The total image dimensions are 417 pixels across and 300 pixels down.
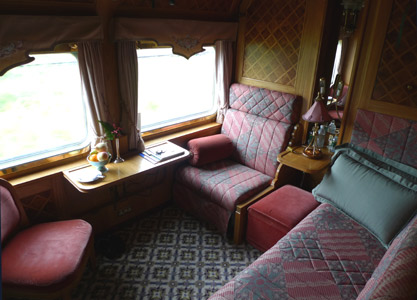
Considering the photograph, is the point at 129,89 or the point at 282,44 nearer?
the point at 129,89

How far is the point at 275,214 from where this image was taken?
9.05ft

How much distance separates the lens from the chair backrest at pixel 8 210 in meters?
2.21

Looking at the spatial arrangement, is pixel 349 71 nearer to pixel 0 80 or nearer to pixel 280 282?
pixel 280 282

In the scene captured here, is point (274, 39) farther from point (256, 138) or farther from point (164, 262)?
point (164, 262)

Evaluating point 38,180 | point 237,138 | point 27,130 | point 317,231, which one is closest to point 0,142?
point 27,130

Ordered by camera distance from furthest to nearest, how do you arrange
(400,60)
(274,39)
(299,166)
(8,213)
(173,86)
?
(173,86)
(274,39)
(299,166)
(400,60)
(8,213)

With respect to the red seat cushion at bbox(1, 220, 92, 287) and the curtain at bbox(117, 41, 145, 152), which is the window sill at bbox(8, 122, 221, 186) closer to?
the curtain at bbox(117, 41, 145, 152)

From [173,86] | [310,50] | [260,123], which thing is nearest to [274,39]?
[310,50]

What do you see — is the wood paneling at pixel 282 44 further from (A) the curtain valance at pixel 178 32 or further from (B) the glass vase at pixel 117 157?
(B) the glass vase at pixel 117 157

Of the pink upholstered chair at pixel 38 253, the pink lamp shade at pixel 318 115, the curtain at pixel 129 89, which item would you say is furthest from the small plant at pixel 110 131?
the pink lamp shade at pixel 318 115

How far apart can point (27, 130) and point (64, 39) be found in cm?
84

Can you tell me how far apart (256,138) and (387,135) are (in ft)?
4.22

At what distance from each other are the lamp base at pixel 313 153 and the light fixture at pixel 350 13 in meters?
1.17

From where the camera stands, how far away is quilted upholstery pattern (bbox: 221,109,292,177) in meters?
3.33
